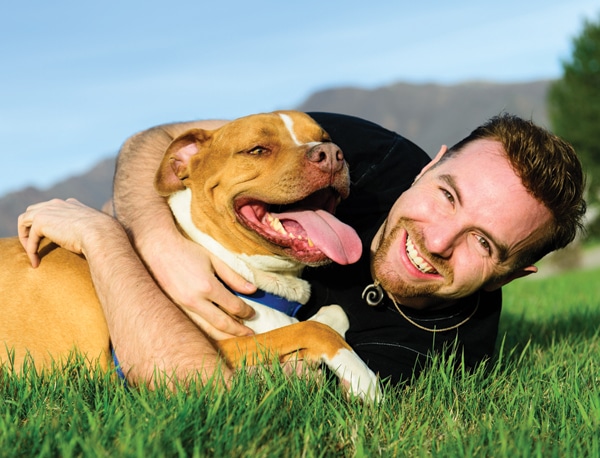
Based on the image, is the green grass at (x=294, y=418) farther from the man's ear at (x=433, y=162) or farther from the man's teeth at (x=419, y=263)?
the man's ear at (x=433, y=162)

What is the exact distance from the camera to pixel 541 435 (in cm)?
Result: 303

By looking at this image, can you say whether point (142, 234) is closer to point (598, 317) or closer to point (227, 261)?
point (227, 261)

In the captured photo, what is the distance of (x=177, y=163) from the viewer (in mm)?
4188

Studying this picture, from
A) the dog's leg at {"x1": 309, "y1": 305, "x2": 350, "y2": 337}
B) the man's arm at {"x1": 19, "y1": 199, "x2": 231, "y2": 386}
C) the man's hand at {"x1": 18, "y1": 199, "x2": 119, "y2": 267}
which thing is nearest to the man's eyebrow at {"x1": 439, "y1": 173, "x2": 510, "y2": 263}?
the dog's leg at {"x1": 309, "y1": 305, "x2": 350, "y2": 337}

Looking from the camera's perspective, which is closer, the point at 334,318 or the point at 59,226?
the point at 59,226

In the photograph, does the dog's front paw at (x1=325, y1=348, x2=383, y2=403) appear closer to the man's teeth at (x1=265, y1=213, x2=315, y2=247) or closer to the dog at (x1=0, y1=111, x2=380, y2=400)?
the dog at (x1=0, y1=111, x2=380, y2=400)

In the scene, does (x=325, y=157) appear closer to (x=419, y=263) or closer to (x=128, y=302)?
(x=419, y=263)

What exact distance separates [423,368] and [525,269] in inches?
42.6

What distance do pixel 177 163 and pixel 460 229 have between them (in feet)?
5.70

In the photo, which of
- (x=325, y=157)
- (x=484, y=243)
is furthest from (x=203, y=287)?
(x=484, y=243)

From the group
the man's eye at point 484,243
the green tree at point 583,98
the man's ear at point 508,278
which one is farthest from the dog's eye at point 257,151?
the green tree at point 583,98

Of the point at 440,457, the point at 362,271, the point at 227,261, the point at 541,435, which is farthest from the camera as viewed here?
the point at 362,271

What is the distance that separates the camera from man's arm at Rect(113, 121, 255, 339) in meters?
3.71

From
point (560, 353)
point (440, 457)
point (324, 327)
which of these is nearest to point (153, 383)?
point (324, 327)
